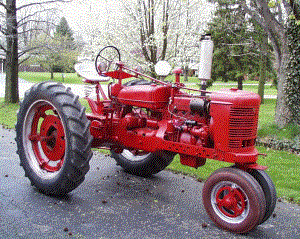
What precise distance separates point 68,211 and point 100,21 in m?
14.6

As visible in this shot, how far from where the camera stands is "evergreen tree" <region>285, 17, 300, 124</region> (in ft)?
26.1

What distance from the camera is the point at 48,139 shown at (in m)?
4.71

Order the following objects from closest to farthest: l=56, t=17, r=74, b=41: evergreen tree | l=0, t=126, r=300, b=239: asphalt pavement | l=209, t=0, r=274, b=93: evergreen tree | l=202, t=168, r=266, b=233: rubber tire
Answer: l=202, t=168, r=266, b=233: rubber tire → l=0, t=126, r=300, b=239: asphalt pavement → l=209, t=0, r=274, b=93: evergreen tree → l=56, t=17, r=74, b=41: evergreen tree

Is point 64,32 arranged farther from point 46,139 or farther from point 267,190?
point 267,190

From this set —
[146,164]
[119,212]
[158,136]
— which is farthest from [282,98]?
[119,212]

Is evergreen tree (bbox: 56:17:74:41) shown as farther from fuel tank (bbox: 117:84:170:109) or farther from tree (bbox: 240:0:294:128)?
fuel tank (bbox: 117:84:170:109)

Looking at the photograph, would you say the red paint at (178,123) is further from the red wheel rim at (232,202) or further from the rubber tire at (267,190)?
the red wheel rim at (232,202)

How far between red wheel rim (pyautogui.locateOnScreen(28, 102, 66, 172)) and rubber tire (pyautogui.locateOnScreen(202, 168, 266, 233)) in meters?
1.95

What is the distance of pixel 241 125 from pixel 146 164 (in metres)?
1.96

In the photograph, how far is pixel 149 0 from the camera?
13.2 meters

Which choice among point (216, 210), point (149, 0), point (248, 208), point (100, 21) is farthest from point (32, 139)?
point (100, 21)

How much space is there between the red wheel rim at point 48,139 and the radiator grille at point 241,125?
82.4 inches

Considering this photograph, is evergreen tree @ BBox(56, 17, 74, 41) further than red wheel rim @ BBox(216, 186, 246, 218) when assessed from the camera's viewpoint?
Yes

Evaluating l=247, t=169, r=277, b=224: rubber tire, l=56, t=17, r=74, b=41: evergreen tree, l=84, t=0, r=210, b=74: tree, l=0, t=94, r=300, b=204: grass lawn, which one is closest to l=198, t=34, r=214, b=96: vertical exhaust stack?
l=247, t=169, r=277, b=224: rubber tire
